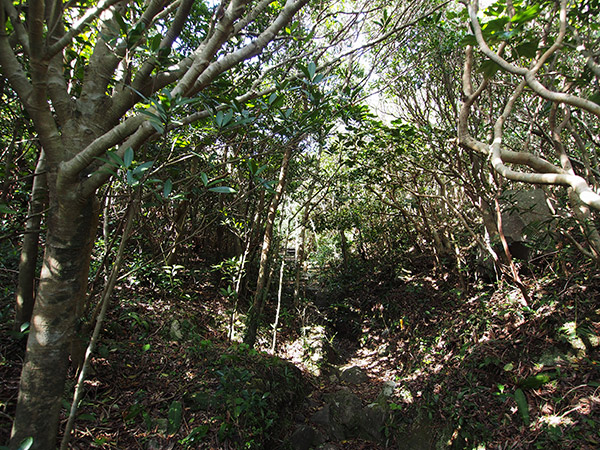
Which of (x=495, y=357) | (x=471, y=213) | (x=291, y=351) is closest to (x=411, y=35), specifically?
(x=471, y=213)

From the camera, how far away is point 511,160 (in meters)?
2.30

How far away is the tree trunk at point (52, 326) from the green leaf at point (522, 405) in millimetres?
3689

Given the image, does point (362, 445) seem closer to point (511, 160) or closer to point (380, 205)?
point (511, 160)

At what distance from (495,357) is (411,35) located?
17.1ft

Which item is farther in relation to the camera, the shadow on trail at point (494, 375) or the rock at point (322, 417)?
the rock at point (322, 417)

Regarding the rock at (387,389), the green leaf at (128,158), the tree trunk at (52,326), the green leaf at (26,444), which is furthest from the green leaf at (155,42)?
the rock at (387,389)

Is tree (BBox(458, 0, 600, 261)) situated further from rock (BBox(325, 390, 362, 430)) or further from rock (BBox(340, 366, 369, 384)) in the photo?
rock (BBox(340, 366, 369, 384))

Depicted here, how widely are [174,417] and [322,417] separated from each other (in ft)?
6.44

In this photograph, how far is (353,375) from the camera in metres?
5.13

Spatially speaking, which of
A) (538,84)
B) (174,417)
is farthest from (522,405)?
(174,417)

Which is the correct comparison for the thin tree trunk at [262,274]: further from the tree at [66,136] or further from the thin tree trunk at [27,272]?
the tree at [66,136]

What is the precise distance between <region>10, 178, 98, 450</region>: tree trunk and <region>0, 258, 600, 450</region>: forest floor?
0.66 metres

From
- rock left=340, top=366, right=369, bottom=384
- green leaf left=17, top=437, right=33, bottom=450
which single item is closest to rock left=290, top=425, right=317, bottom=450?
rock left=340, top=366, right=369, bottom=384

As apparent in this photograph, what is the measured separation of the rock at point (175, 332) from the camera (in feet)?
12.8
